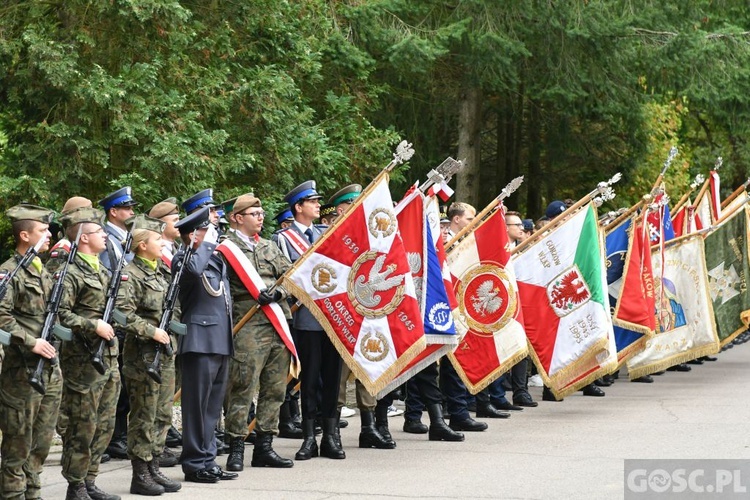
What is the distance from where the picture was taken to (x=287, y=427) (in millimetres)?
11031

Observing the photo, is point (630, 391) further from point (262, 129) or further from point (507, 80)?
point (507, 80)

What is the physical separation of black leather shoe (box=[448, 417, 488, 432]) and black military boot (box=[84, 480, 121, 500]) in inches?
161

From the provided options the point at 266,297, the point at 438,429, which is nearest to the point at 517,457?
the point at 438,429

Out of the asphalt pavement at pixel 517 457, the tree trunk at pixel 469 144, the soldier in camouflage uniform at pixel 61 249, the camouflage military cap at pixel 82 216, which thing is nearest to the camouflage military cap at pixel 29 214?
the camouflage military cap at pixel 82 216

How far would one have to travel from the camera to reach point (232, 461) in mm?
8930

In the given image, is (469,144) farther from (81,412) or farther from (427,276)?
(81,412)

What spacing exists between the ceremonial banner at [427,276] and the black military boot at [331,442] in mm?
878

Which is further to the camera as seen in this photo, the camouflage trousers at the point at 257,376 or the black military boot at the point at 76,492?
the camouflage trousers at the point at 257,376

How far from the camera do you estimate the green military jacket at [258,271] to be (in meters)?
9.10

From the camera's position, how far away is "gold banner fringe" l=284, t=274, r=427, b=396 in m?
9.48

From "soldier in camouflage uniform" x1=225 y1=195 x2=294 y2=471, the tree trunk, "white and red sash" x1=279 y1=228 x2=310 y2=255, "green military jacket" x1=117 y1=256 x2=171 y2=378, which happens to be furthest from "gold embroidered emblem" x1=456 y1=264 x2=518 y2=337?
the tree trunk

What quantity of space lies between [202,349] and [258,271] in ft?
3.32

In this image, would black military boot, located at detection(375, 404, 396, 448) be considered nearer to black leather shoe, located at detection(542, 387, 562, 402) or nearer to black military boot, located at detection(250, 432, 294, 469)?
black military boot, located at detection(250, 432, 294, 469)

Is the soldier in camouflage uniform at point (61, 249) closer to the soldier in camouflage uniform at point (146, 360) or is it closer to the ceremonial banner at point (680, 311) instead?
the soldier in camouflage uniform at point (146, 360)
